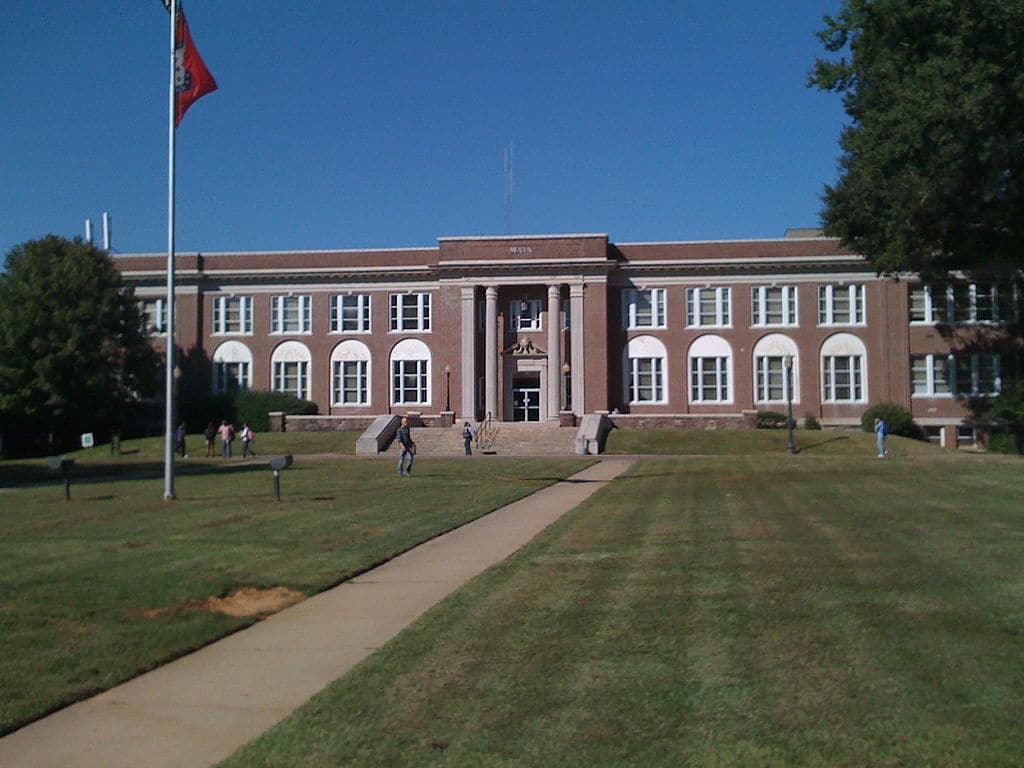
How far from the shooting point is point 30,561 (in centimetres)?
1303

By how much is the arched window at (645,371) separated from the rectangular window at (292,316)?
20088mm

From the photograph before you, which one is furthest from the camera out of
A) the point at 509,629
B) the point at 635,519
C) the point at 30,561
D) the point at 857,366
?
the point at 857,366

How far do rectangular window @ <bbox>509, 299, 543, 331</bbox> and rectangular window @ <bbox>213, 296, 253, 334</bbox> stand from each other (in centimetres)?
1665

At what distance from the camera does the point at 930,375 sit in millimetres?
60906

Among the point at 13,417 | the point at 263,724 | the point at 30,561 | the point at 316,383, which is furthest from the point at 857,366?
the point at 263,724

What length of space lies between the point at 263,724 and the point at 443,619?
289 cm

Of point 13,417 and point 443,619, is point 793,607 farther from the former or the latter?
point 13,417

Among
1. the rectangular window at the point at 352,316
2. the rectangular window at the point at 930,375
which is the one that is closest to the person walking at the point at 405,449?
the rectangular window at the point at 352,316

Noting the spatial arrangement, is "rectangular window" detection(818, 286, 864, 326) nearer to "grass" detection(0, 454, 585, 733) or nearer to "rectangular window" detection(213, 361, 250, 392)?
"rectangular window" detection(213, 361, 250, 392)

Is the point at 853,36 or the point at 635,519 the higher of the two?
the point at 853,36

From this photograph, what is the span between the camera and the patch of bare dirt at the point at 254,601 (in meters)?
9.90

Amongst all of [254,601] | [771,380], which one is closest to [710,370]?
[771,380]

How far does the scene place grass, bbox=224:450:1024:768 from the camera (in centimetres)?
560

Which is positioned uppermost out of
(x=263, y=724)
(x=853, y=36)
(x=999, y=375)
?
(x=853, y=36)
